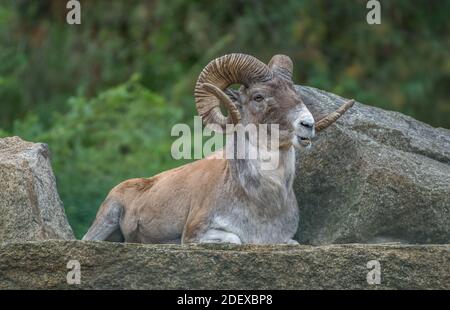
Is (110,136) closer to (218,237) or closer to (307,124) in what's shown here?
(218,237)

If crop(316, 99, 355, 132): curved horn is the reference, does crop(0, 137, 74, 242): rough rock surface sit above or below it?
below

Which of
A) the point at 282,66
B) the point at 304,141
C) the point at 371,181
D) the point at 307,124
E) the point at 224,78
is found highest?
the point at 282,66

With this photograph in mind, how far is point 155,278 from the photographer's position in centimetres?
1105

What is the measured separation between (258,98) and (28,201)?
2.58 m

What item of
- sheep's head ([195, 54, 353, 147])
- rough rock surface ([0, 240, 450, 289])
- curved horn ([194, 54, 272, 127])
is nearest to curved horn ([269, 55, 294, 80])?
sheep's head ([195, 54, 353, 147])

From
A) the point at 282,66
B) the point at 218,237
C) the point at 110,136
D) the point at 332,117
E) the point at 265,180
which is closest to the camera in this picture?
the point at 218,237

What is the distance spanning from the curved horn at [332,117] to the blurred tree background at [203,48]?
1383cm

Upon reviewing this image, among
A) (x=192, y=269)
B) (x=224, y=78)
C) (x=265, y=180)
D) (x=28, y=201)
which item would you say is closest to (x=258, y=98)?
(x=224, y=78)

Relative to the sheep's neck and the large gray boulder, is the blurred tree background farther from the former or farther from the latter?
the sheep's neck

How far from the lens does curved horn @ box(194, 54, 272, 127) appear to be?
1336 cm

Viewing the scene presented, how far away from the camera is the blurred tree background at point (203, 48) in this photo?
98.0 feet

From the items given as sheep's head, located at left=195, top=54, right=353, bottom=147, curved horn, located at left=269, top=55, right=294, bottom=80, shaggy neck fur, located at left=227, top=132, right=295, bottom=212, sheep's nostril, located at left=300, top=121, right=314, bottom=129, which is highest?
curved horn, located at left=269, top=55, right=294, bottom=80

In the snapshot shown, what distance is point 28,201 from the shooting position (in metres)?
12.6

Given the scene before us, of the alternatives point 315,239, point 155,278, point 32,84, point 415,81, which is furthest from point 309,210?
point 415,81
